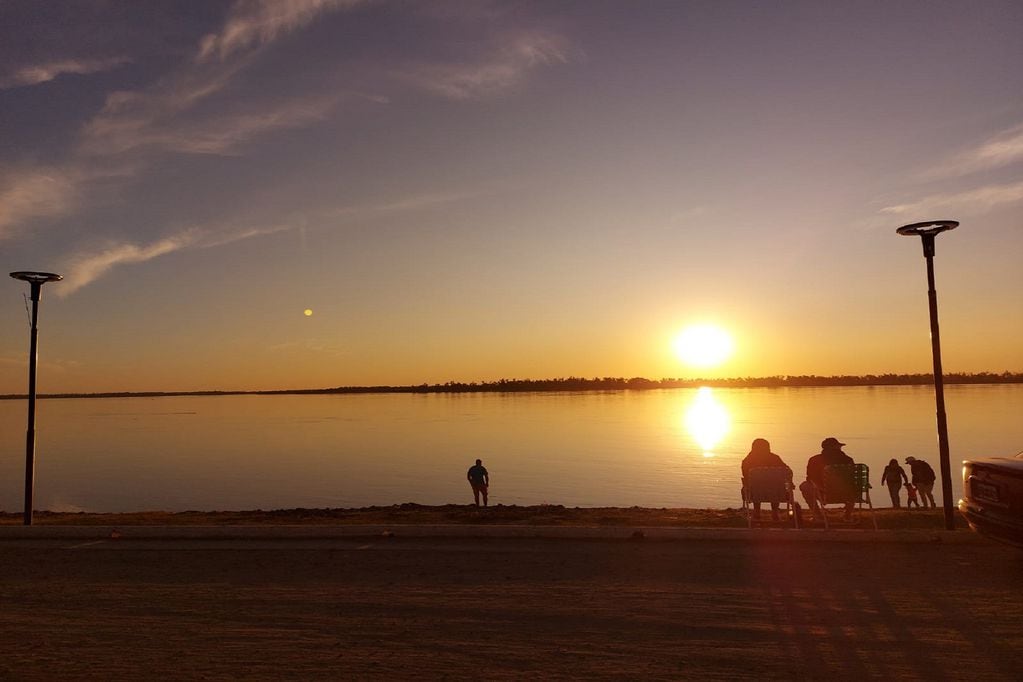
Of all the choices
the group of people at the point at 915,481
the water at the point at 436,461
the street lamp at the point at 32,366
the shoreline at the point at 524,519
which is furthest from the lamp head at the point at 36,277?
the group of people at the point at 915,481

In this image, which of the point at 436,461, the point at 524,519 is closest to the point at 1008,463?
the point at 524,519

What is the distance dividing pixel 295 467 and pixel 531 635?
121 feet

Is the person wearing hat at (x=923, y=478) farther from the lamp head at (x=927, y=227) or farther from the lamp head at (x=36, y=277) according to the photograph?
the lamp head at (x=36, y=277)

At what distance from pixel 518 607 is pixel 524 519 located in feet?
21.9

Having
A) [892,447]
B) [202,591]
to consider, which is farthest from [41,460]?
[892,447]

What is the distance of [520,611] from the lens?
6117mm

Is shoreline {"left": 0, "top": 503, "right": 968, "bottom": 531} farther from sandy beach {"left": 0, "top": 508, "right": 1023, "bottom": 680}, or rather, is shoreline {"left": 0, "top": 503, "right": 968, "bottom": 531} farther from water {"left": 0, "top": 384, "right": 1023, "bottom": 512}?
water {"left": 0, "top": 384, "right": 1023, "bottom": 512}

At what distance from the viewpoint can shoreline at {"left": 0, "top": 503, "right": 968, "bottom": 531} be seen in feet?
36.1

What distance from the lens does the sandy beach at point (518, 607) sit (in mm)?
4898

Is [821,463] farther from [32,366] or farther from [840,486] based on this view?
[32,366]

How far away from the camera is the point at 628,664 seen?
4852mm

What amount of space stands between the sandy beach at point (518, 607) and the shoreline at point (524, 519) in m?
1.74

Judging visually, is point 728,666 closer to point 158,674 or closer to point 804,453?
point 158,674

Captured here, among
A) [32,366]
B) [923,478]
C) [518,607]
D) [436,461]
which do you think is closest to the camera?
[518,607]
